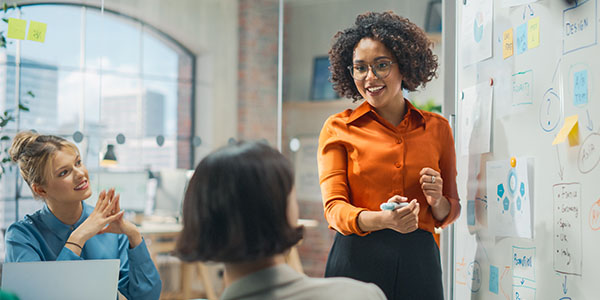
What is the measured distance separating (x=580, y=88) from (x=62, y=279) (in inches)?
58.2

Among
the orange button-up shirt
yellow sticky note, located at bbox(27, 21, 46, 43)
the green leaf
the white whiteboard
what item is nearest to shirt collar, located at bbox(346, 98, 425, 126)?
the orange button-up shirt

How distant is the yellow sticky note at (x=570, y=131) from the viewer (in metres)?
1.43

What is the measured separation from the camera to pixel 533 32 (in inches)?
65.0

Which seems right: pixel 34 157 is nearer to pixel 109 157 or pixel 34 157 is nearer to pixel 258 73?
pixel 109 157

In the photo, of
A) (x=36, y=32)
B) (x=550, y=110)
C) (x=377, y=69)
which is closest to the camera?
(x=550, y=110)

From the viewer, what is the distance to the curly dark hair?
5.99 ft

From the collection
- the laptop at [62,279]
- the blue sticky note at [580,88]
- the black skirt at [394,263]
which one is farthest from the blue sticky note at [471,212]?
the laptop at [62,279]

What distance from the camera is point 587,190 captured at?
1.38m

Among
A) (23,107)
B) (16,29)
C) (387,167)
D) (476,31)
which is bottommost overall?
(387,167)

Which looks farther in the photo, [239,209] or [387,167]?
[387,167]

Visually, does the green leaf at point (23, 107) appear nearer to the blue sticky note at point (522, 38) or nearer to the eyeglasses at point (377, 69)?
the eyeglasses at point (377, 69)

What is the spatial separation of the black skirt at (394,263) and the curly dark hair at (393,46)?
51 centimetres

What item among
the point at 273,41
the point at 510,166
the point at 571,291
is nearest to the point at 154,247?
the point at 273,41

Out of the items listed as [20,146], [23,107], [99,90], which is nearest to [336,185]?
[20,146]
